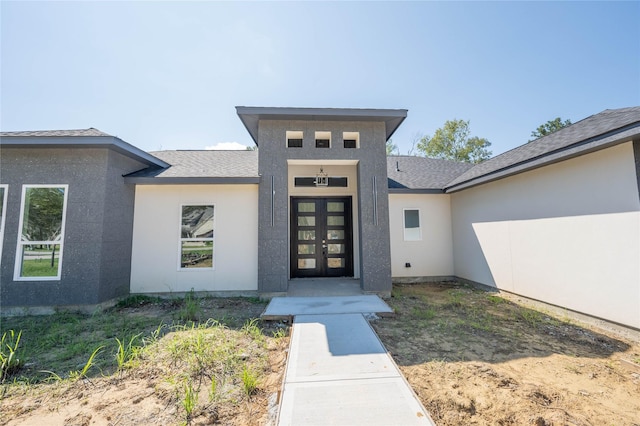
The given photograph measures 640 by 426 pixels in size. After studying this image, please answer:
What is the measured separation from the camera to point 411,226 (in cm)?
863

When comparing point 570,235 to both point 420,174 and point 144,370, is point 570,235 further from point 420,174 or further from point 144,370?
point 144,370

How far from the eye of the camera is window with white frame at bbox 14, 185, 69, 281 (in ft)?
18.3

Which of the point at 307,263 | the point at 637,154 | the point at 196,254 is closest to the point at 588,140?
the point at 637,154

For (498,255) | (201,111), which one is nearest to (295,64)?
(201,111)

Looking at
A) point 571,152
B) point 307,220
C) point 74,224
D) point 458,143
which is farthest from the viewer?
point 458,143

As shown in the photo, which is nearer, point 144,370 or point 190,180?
point 144,370

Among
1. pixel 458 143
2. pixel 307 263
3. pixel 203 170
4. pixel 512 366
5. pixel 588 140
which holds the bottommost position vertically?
pixel 512 366

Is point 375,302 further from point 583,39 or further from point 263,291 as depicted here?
point 583,39

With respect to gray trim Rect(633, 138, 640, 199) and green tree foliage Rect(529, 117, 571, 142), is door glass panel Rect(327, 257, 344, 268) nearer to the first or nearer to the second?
gray trim Rect(633, 138, 640, 199)

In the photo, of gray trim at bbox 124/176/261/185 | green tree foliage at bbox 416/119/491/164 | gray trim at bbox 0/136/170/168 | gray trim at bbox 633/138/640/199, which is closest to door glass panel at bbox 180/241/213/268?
gray trim at bbox 124/176/261/185

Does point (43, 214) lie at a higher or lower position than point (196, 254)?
higher

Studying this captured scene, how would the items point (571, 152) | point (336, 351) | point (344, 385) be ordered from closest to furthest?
point (344, 385) → point (336, 351) → point (571, 152)

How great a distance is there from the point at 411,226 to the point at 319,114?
16.2 feet

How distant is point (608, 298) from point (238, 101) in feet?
29.6
